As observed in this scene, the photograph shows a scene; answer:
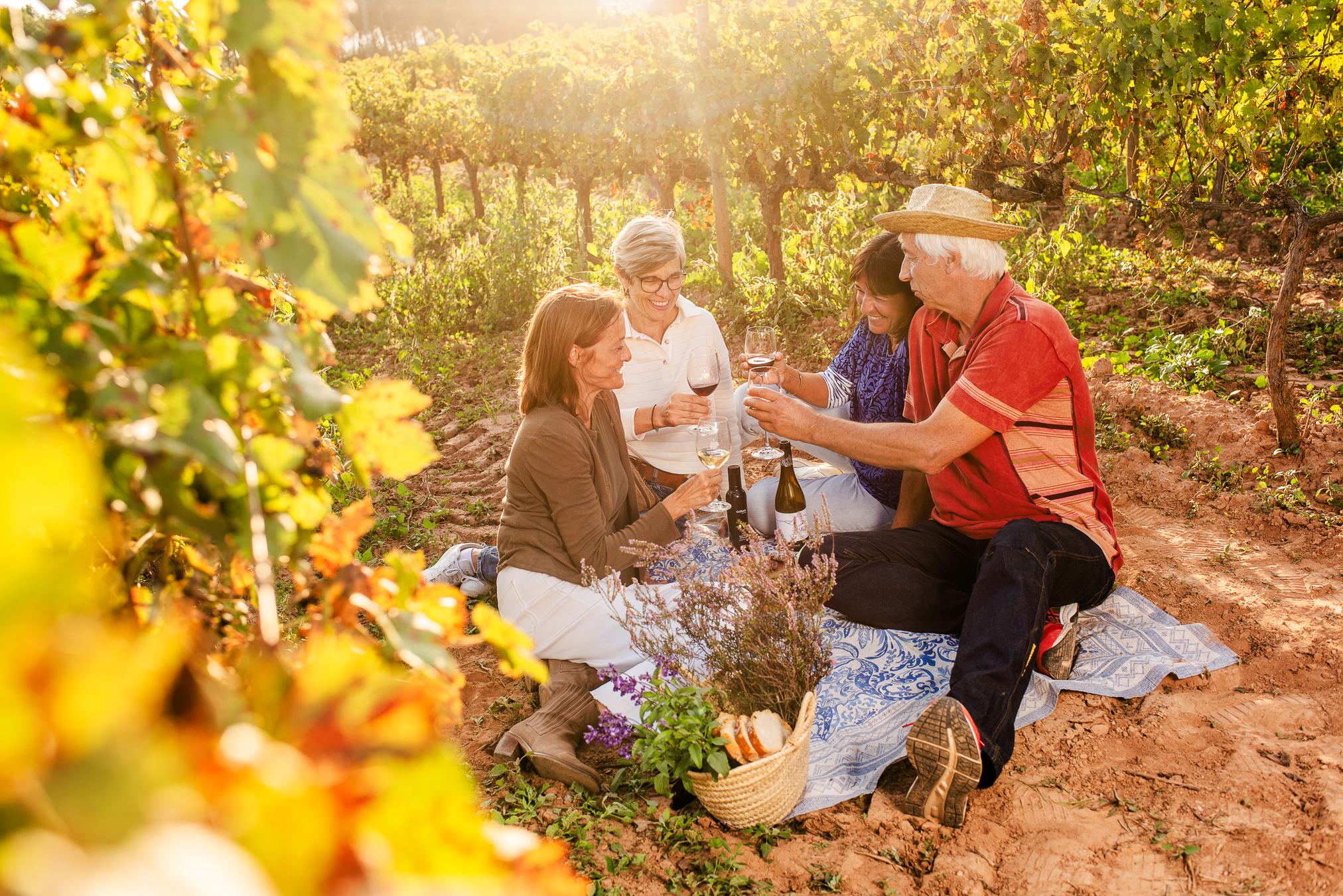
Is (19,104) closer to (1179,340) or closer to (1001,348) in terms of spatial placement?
(1001,348)

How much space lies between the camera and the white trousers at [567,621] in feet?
9.94

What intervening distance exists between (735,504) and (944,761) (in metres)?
1.68

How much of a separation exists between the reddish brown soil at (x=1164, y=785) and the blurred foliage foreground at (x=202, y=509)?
5.24 feet

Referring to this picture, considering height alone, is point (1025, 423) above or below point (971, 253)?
below

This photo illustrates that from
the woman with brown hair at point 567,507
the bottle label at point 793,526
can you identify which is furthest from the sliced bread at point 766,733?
the bottle label at point 793,526

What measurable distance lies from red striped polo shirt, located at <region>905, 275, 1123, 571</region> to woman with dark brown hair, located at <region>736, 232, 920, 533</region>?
0.53 metres

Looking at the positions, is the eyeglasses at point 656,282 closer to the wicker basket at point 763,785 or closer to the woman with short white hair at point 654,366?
the woman with short white hair at point 654,366

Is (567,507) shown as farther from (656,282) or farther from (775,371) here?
(656,282)

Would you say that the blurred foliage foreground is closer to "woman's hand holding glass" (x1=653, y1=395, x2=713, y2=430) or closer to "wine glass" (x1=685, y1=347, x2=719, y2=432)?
"wine glass" (x1=685, y1=347, x2=719, y2=432)

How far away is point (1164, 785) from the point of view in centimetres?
247

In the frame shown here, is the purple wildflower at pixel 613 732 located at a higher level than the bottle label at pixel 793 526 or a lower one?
lower

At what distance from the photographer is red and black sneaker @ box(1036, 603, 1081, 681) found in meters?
2.89

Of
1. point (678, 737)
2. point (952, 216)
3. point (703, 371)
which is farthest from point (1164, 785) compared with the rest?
point (703, 371)

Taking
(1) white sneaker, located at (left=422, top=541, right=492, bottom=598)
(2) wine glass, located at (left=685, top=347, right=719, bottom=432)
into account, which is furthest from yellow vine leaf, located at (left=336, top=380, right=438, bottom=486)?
(1) white sneaker, located at (left=422, top=541, right=492, bottom=598)
